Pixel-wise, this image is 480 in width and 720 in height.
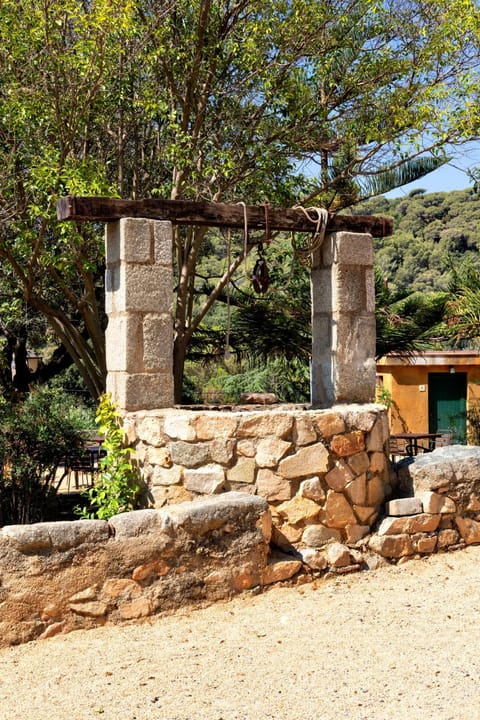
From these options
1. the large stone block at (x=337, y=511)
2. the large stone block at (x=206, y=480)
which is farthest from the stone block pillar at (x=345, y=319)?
the large stone block at (x=206, y=480)

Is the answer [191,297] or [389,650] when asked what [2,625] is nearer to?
[389,650]

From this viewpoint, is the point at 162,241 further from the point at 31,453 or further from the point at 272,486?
the point at 31,453

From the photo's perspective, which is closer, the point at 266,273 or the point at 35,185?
the point at 266,273

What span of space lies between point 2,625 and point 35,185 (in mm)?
4414

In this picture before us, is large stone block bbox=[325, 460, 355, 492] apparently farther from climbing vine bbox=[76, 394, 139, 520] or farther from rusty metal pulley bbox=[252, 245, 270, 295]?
rusty metal pulley bbox=[252, 245, 270, 295]

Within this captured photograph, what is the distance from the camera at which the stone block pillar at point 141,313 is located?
520 cm

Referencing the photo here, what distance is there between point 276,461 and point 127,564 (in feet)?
4.05

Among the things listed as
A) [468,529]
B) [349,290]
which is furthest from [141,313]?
[468,529]

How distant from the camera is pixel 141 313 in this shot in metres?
5.26

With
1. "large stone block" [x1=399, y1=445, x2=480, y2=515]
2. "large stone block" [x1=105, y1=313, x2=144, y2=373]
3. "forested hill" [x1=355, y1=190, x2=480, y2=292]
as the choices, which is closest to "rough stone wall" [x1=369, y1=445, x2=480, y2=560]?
"large stone block" [x1=399, y1=445, x2=480, y2=515]

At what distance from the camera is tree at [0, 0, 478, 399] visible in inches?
292

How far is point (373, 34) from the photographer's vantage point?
8.99m

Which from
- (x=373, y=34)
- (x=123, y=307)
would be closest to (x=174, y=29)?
(x=373, y=34)

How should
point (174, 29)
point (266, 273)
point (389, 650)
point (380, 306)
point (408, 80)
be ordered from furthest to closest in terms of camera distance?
1. point (380, 306)
2. point (408, 80)
3. point (174, 29)
4. point (266, 273)
5. point (389, 650)
